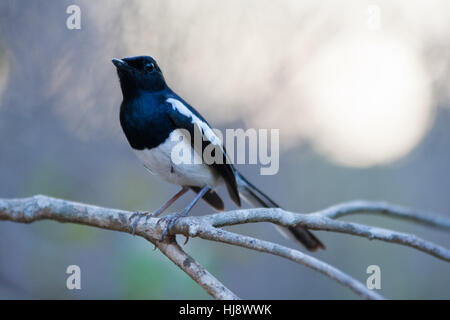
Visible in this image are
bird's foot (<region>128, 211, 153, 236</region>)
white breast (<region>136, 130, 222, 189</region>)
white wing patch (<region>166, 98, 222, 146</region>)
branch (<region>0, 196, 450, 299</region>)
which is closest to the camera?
branch (<region>0, 196, 450, 299</region>)

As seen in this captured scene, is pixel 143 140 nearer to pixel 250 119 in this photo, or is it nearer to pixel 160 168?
pixel 160 168

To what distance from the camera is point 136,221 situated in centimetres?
267

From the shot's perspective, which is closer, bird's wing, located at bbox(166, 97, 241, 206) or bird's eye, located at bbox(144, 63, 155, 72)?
bird's wing, located at bbox(166, 97, 241, 206)

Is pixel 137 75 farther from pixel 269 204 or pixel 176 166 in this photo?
pixel 269 204

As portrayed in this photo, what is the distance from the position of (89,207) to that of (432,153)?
5361mm

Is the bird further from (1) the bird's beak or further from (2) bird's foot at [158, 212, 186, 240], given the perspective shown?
(2) bird's foot at [158, 212, 186, 240]

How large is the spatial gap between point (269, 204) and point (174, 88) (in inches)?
69.8

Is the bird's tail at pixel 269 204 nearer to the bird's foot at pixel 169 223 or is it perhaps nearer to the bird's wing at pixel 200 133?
the bird's wing at pixel 200 133

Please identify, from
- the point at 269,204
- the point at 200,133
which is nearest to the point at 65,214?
the point at 200,133

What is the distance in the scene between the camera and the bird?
9.79 ft

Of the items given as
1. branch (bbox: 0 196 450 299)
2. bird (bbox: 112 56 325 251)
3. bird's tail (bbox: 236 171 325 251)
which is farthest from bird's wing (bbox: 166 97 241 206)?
branch (bbox: 0 196 450 299)

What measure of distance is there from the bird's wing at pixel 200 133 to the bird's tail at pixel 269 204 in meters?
0.17

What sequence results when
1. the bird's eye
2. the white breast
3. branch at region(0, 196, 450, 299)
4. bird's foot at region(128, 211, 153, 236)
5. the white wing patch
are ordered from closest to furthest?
branch at region(0, 196, 450, 299)
bird's foot at region(128, 211, 153, 236)
the white breast
the white wing patch
the bird's eye

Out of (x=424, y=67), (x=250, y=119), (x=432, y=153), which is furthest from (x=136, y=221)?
(x=432, y=153)
